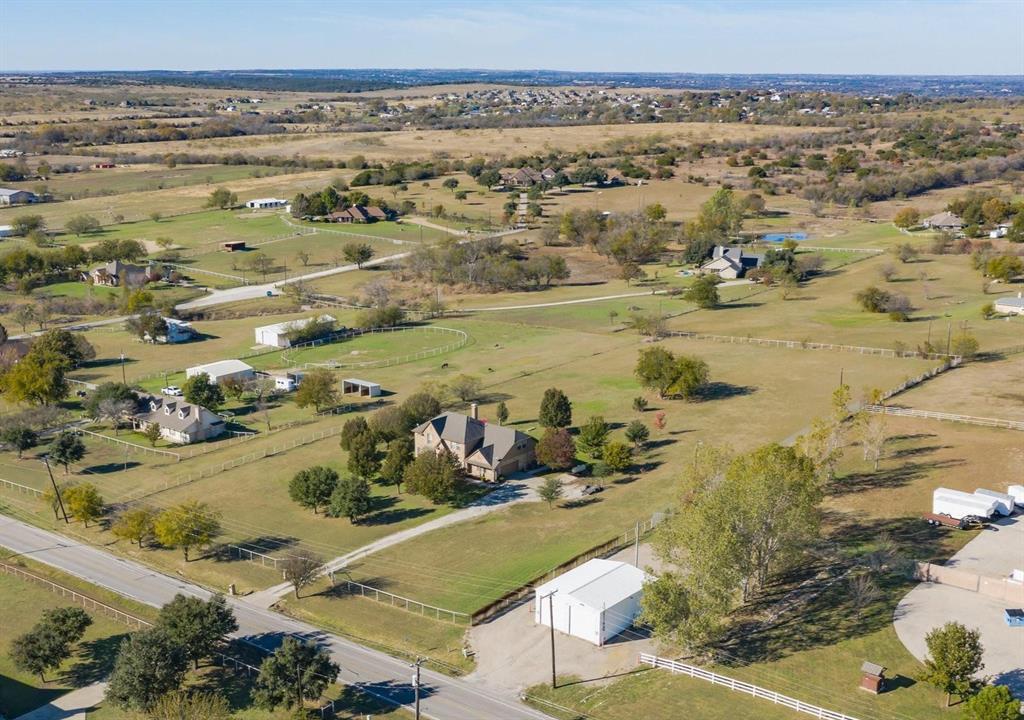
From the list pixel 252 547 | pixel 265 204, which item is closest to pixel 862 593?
pixel 252 547

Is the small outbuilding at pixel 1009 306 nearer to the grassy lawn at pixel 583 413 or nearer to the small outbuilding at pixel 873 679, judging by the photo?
the grassy lawn at pixel 583 413

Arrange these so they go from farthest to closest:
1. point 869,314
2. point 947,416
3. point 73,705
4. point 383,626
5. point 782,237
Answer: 1. point 782,237
2. point 869,314
3. point 947,416
4. point 383,626
5. point 73,705

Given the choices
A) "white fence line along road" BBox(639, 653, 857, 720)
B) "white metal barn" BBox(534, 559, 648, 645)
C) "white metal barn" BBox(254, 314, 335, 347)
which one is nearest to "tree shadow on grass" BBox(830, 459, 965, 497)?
"white metal barn" BBox(534, 559, 648, 645)

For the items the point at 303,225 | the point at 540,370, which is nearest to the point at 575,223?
the point at 303,225

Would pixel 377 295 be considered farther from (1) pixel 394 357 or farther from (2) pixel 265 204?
(2) pixel 265 204

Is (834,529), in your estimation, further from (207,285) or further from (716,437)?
(207,285)

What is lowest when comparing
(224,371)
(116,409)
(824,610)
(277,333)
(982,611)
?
(824,610)

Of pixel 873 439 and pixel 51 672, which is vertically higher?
pixel 873 439
